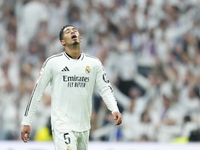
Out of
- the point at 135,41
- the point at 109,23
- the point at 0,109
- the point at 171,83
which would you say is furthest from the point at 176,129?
the point at 0,109

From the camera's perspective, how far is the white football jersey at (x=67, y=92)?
441 centimetres

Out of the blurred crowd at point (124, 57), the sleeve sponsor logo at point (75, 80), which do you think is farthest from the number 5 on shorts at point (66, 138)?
the blurred crowd at point (124, 57)

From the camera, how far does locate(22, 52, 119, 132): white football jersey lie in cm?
441

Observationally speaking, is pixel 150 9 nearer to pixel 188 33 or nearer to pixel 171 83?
pixel 188 33

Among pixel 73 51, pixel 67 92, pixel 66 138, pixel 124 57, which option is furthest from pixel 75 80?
pixel 124 57

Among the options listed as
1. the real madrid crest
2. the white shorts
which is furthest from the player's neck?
the white shorts

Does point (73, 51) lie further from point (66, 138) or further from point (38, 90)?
point (66, 138)

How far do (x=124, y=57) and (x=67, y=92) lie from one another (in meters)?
5.67

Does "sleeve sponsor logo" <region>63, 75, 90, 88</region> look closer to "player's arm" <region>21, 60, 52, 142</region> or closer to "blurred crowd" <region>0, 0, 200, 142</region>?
"player's arm" <region>21, 60, 52, 142</region>

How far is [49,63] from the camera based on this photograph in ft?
14.6

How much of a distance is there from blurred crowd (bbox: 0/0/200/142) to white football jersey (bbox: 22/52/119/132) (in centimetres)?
439

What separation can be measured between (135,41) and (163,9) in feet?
3.91

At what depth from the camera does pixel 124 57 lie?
9977 mm

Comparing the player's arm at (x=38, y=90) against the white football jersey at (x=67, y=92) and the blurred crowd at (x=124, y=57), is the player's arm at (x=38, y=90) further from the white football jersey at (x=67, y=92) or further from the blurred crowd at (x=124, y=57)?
the blurred crowd at (x=124, y=57)
